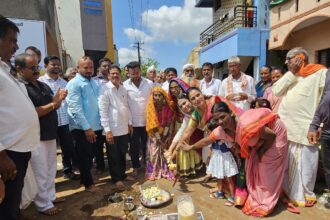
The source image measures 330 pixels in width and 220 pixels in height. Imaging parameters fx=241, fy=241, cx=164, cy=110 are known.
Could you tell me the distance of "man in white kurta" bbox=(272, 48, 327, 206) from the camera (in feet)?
9.80

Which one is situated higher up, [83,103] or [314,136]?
[83,103]

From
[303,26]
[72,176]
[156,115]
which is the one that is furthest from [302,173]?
[303,26]

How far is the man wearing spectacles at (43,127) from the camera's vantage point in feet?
9.20

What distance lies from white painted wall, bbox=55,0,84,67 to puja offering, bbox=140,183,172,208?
15.5m

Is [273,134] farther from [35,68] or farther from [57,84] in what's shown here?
[57,84]

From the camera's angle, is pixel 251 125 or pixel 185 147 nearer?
pixel 251 125

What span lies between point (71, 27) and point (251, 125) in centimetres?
1764

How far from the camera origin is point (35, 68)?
286 cm

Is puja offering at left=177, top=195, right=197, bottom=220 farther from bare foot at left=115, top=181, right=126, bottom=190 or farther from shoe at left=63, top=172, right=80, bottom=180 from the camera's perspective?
shoe at left=63, top=172, right=80, bottom=180

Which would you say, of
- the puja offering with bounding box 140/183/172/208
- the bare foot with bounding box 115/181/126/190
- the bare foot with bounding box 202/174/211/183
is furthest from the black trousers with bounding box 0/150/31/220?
the bare foot with bounding box 202/174/211/183

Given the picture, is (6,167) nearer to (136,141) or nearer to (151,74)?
(136,141)

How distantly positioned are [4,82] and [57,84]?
8.57ft

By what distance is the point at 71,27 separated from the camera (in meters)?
17.3

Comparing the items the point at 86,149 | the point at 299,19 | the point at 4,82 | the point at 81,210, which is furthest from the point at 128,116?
the point at 299,19
